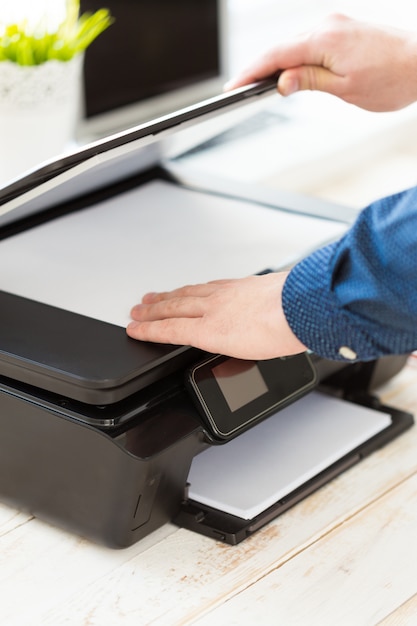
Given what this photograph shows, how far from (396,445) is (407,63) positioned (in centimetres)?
46

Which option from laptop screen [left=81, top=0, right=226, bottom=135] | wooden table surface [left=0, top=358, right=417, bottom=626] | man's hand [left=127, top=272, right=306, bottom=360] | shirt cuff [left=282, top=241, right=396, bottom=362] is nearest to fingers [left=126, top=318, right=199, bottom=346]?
man's hand [left=127, top=272, right=306, bottom=360]

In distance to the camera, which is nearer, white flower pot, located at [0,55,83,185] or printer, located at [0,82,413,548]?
printer, located at [0,82,413,548]

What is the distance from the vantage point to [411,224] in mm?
893

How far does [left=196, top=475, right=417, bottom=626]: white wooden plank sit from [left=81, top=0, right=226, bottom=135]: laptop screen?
1037mm

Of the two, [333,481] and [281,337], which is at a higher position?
[281,337]

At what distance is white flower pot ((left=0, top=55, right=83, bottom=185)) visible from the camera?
1444 millimetres

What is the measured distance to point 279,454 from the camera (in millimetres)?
1167

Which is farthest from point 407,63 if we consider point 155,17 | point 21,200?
point 155,17

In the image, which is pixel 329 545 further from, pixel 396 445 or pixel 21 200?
pixel 21 200

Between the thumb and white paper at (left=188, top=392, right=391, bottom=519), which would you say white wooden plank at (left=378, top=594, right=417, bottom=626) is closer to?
white paper at (left=188, top=392, right=391, bottom=519)

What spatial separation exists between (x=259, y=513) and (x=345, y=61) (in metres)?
0.56

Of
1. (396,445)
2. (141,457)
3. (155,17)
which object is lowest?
(396,445)

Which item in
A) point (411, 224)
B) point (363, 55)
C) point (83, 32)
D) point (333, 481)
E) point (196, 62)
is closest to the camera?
point (411, 224)

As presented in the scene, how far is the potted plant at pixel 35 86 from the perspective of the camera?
1.44 meters
